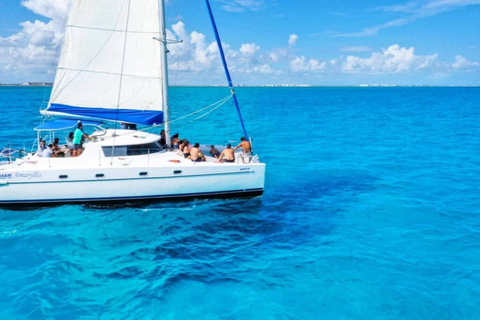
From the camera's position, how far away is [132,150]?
16016mm

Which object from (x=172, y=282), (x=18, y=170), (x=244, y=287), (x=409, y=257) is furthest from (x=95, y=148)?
(x=409, y=257)

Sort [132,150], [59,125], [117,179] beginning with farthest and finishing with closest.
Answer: [59,125]
[132,150]
[117,179]

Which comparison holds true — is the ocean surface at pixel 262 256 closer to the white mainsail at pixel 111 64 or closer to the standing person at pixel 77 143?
the standing person at pixel 77 143

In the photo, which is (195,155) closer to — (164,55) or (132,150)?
(132,150)

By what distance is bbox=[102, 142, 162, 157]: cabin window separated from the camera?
15.7 metres

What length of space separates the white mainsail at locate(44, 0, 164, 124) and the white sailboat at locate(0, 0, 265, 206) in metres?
0.04

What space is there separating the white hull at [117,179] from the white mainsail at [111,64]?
2.49m

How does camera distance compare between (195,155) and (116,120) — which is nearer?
(195,155)

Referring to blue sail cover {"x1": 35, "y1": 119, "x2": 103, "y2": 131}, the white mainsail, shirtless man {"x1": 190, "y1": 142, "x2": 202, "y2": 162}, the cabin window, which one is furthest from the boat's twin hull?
the white mainsail

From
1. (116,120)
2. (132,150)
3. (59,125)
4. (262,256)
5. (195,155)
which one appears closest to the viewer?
(262,256)

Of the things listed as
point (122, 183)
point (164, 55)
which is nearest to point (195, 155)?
point (122, 183)

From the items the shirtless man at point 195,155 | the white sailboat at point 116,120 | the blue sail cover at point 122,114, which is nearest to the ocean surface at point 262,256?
the white sailboat at point 116,120

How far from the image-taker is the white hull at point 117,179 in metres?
14.4

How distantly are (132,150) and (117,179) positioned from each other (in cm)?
178
